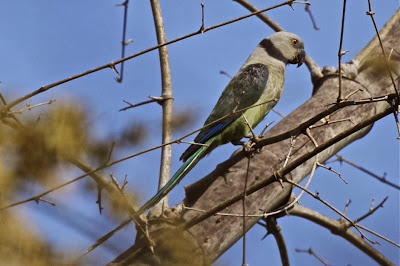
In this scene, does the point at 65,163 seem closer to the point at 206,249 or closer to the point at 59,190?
the point at 59,190

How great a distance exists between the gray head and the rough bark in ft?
2.48

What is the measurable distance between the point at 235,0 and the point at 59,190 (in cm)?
336

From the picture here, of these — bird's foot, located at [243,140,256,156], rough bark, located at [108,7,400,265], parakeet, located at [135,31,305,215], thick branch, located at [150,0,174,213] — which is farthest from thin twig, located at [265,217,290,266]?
thick branch, located at [150,0,174,213]

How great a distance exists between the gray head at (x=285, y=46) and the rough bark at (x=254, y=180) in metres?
0.76

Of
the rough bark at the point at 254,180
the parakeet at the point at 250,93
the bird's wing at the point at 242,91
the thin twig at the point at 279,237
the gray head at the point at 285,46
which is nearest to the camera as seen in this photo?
the rough bark at the point at 254,180

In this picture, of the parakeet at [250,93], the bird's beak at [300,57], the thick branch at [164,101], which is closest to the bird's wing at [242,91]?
the parakeet at [250,93]

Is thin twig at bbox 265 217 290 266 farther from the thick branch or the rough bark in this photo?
the thick branch

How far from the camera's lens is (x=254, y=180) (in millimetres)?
3449

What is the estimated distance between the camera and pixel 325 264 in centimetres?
354

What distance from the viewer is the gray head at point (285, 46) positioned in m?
5.15

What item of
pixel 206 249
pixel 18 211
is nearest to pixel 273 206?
pixel 206 249

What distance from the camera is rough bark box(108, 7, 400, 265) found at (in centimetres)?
243

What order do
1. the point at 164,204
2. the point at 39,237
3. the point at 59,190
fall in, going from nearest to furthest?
the point at 39,237 < the point at 59,190 < the point at 164,204

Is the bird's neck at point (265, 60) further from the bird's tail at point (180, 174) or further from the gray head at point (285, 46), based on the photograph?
the bird's tail at point (180, 174)
